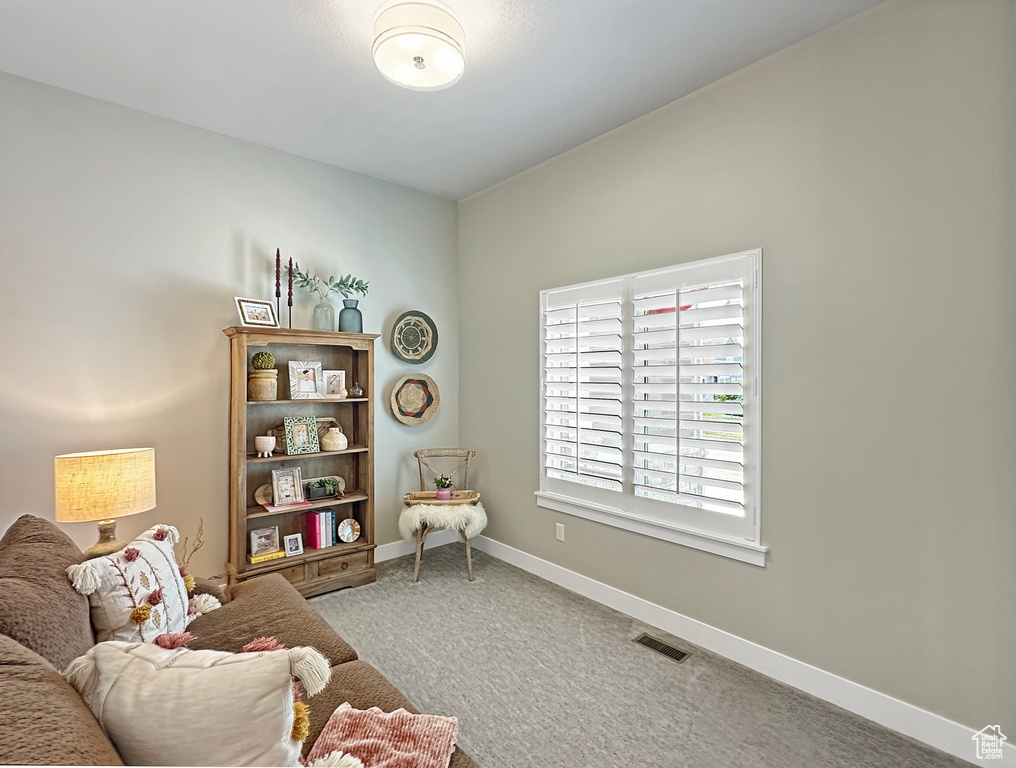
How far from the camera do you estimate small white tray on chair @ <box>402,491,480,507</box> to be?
354 centimetres

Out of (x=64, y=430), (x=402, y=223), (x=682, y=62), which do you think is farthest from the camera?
(x=402, y=223)

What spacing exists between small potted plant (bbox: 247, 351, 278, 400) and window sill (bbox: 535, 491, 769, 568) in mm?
1900

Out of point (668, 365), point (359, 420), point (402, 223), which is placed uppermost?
point (402, 223)

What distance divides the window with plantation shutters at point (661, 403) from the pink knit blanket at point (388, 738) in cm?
169

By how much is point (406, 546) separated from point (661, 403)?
240 centimetres

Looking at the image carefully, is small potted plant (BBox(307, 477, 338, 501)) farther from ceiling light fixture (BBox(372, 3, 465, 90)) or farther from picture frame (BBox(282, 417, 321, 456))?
ceiling light fixture (BBox(372, 3, 465, 90))

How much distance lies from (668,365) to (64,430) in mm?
3248

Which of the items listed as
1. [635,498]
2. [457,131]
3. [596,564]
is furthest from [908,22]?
[596,564]

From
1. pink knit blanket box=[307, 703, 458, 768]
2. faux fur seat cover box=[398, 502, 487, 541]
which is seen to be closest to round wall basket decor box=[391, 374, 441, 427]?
faux fur seat cover box=[398, 502, 487, 541]

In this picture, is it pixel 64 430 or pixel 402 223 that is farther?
pixel 402 223

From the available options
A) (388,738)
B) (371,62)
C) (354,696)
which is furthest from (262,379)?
(388,738)

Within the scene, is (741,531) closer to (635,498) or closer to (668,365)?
(635,498)

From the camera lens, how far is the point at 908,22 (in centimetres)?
196

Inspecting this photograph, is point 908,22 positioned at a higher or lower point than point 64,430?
higher
